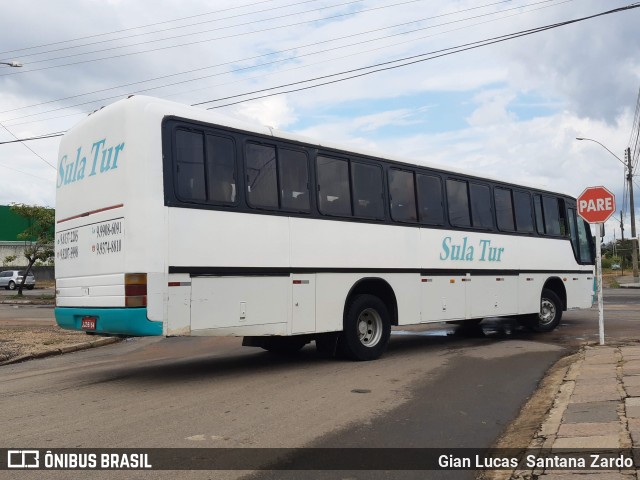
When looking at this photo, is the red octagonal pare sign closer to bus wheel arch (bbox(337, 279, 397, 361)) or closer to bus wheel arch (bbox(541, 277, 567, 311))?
bus wheel arch (bbox(541, 277, 567, 311))

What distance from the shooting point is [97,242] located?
26.9 ft

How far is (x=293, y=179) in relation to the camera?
9289 mm

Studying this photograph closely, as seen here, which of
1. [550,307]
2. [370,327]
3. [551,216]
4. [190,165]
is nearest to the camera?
[190,165]

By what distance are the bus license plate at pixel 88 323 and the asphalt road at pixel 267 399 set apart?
74cm

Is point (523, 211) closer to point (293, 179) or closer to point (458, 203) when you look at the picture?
point (458, 203)

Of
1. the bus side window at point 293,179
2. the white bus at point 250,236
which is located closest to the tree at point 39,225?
the white bus at point 250,236

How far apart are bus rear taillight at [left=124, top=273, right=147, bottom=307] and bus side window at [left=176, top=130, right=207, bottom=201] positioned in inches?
43.4

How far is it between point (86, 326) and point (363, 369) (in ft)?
12.7

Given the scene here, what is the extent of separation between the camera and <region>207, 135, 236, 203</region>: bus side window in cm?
821

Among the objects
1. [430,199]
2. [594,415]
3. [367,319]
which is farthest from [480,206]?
[594,415]

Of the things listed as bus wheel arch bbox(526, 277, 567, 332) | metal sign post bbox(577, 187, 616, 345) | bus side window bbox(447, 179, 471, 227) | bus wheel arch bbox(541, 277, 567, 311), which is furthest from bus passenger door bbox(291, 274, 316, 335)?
bus wheel arch bbox(541, 277, 567, 311)

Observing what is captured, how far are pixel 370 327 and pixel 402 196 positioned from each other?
2.36 metres

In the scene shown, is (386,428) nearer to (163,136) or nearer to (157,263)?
(157,263)

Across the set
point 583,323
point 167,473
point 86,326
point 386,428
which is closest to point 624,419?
point 386,428
